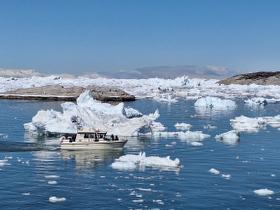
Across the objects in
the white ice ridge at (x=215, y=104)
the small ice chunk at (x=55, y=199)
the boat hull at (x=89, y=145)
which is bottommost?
the small ice chunk at (x=55, y=199)

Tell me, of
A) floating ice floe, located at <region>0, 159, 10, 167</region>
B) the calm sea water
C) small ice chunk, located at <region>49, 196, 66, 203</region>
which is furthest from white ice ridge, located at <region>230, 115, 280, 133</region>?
small ice chunk, located at <region>49, 196, 66, 203</region>

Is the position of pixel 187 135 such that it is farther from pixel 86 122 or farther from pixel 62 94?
pixel 62 94

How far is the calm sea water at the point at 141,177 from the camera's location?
29297mm

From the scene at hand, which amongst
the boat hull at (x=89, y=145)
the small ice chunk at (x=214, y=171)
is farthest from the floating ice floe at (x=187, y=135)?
the small ice chunk at (x=214, y=171)

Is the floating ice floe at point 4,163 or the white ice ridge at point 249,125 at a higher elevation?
the white ice ridge at point 249,125

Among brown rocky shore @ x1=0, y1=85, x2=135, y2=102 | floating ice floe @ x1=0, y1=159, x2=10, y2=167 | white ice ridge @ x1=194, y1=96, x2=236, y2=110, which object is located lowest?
floating ice floe @ x1=0, y1=159, x2=10, y2=167

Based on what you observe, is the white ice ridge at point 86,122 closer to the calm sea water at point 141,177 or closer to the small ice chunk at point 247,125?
the calm sea water at point 141,177

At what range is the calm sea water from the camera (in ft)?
96.1

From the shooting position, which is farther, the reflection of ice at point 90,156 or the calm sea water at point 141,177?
the reflection of ice at point 90,156

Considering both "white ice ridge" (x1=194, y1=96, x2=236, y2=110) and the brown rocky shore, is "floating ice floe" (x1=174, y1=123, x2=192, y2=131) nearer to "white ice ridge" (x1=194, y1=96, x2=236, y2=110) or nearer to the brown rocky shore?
"white ice ridge" (x1=194, y1=96, x2=236, y2=110)

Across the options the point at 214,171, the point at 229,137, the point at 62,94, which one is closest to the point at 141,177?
the point at 214,171

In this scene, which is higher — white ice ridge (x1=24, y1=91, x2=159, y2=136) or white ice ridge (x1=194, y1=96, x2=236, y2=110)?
white ice ridge (x1=194, y1=96, x2=236, y2=110)

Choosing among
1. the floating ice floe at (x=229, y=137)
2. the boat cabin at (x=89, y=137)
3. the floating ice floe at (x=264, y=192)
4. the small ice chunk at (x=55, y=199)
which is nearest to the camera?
the small ice chunk at (x=55, y=199)

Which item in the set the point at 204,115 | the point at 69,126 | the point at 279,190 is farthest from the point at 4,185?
the point at 204,115
